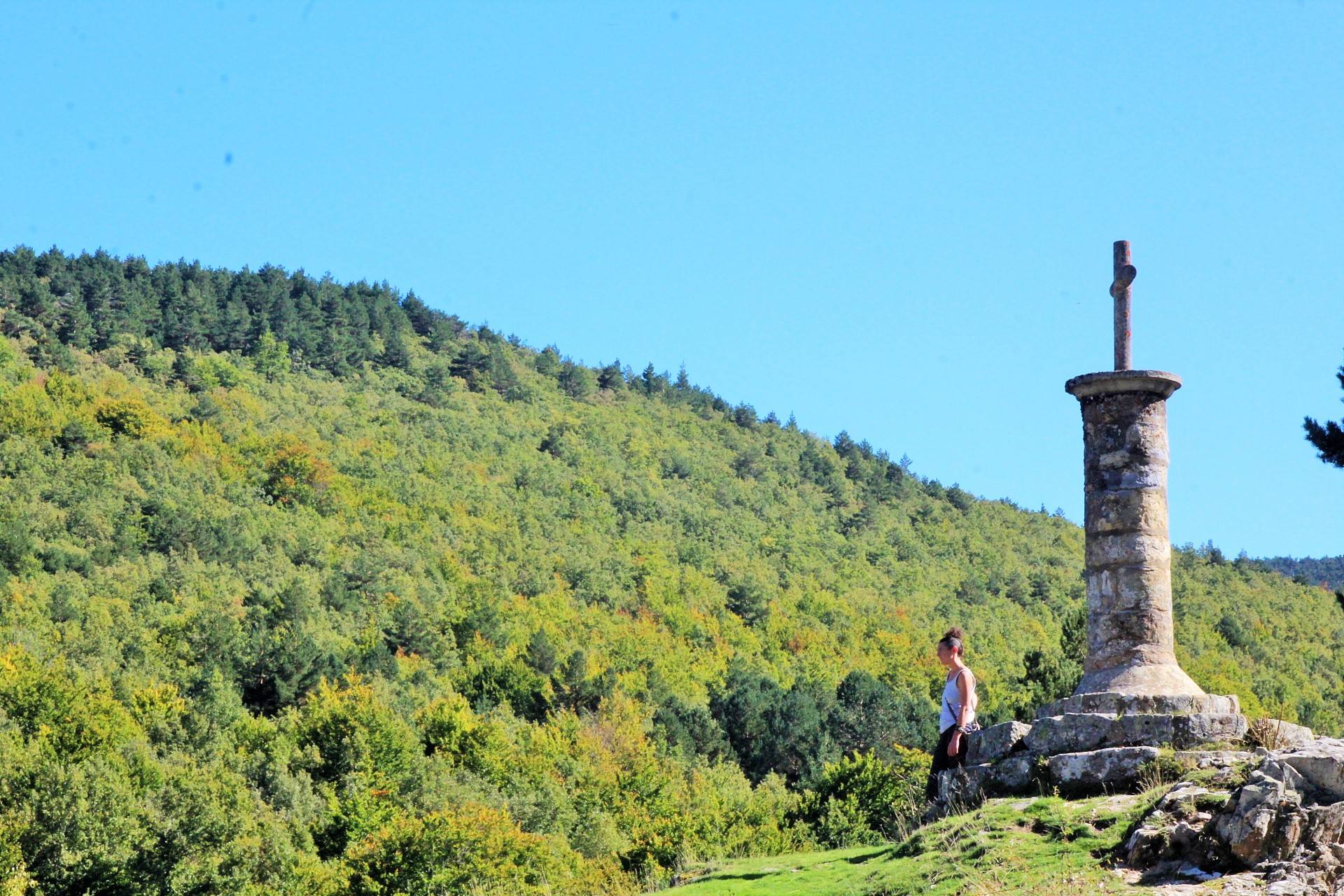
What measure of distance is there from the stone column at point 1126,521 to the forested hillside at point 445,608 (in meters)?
1.74

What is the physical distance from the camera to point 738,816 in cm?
3838

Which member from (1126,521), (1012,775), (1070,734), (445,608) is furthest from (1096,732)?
(445,608)

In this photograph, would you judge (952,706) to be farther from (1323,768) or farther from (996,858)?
(1323,768)

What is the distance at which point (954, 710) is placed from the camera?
13.0 metres

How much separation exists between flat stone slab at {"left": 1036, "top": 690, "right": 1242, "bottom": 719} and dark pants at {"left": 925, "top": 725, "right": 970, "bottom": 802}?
690mm

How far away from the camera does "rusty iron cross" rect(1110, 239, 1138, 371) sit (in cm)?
1381

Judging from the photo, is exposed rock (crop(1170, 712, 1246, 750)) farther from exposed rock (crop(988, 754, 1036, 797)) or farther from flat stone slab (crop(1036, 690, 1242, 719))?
exposed rock (crop(988, 754, 1036, 797))

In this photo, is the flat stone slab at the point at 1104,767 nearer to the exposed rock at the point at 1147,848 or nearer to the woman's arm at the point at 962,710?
the woman's arm at the point at 962,710

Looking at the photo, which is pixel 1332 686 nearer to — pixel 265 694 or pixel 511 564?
pixel 511 564

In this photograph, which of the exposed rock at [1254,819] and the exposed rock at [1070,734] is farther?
the exposed rock at [1070,734]

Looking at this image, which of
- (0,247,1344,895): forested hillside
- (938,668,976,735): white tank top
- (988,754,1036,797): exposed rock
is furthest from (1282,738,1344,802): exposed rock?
(0,247,1344,895): forested hillside

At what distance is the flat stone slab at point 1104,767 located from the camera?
472 inches

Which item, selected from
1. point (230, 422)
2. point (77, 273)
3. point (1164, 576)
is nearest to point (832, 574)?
point (230, 422)

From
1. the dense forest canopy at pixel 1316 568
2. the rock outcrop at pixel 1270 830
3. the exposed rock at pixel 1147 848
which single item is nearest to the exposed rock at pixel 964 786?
the rock outcrop at pixel 1270 830
